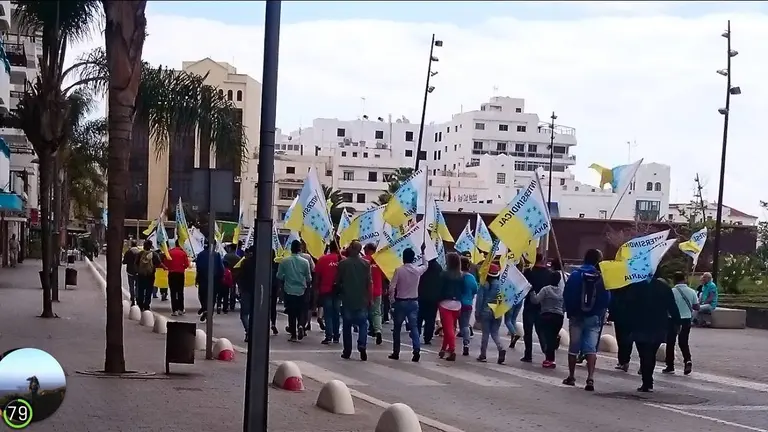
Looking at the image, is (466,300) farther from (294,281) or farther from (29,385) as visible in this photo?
(29,385)

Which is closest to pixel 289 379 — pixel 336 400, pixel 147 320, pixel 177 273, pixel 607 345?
pixel 336 400

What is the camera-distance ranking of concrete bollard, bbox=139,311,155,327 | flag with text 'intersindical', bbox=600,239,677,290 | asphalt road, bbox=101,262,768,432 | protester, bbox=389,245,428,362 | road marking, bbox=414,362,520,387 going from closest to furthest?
asphalt road, bbox=101,262,768,432 → flag with text 'intersindical', bbox=600,239,677,290 → road marking, bbox=414,362,520,387 → protester, bbox=389,245,428,362 → concrete bollard, bbox=139,311,155,327

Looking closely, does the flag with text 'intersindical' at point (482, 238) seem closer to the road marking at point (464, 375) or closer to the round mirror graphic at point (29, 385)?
the road marking at point (464, 375)

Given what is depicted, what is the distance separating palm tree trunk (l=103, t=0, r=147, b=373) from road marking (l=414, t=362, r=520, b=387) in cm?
480

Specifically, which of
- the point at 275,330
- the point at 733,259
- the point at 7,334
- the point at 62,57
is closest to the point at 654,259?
the point at 275,330

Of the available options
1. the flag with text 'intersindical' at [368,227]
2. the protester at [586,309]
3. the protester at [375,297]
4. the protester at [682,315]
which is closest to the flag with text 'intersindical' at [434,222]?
the flag with text 'intersindical' at [368,227]

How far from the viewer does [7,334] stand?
62.5 feet

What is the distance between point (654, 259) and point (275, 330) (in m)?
9.25

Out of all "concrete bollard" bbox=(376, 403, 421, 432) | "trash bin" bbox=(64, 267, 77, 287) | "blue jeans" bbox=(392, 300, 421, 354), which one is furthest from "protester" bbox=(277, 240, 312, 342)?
"trash bin" bbox=(64, 267, 77, 287)

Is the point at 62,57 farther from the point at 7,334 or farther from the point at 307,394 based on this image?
the point at 307,394

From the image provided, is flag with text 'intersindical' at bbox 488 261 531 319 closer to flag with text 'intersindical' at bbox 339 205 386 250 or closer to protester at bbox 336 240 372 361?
protester at bbox 336 240 372 361

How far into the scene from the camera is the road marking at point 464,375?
48.6 ft

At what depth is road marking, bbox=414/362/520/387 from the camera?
14805 millimetres

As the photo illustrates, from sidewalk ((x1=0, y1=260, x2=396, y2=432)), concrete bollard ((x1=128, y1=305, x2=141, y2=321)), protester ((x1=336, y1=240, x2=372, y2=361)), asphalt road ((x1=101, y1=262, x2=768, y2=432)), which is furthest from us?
concrete bollard ((x1=128, y1=305, x2=141, y2=321))
